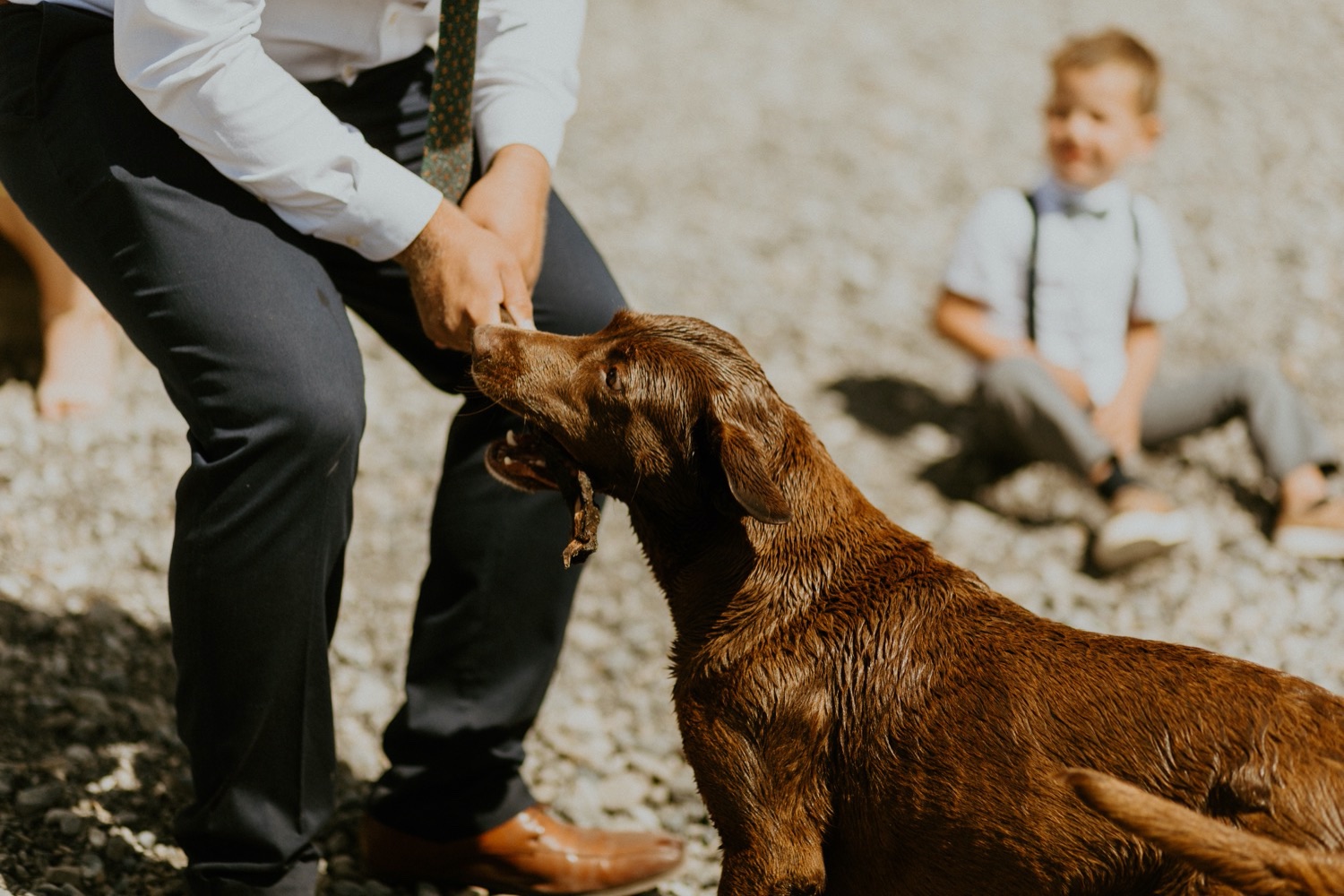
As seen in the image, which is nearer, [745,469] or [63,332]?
[745,469]

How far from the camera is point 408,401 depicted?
6293 mm

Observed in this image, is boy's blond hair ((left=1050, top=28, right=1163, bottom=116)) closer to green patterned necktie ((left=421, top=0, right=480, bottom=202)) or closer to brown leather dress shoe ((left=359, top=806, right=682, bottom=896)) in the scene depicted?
green patterned necktie ((left=421, top=0, right=480, bottom=202))

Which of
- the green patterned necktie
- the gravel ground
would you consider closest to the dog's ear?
the green patterned necktie

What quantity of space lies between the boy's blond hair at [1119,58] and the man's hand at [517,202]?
13.5ft

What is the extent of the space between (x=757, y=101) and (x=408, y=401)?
4282mm

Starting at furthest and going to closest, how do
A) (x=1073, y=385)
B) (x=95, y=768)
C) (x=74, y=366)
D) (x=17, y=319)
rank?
(x=1073, y=385) < (x=17, y=319) < (x=74, y=366) < (x=95, y=768)

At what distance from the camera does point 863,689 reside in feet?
9.80

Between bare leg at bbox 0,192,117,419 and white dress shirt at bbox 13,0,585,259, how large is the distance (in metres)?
2.83

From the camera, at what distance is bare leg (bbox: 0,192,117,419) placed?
552cm

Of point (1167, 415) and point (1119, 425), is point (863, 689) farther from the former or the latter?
point (1167, 415)

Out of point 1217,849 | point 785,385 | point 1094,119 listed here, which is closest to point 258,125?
point 1217,849

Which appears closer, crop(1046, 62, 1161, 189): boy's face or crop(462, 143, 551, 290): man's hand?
crop(462, 143, 551, 290): man's hand

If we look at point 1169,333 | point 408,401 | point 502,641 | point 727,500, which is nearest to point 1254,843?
point 727,500

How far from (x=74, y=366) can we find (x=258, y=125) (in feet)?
10.6
